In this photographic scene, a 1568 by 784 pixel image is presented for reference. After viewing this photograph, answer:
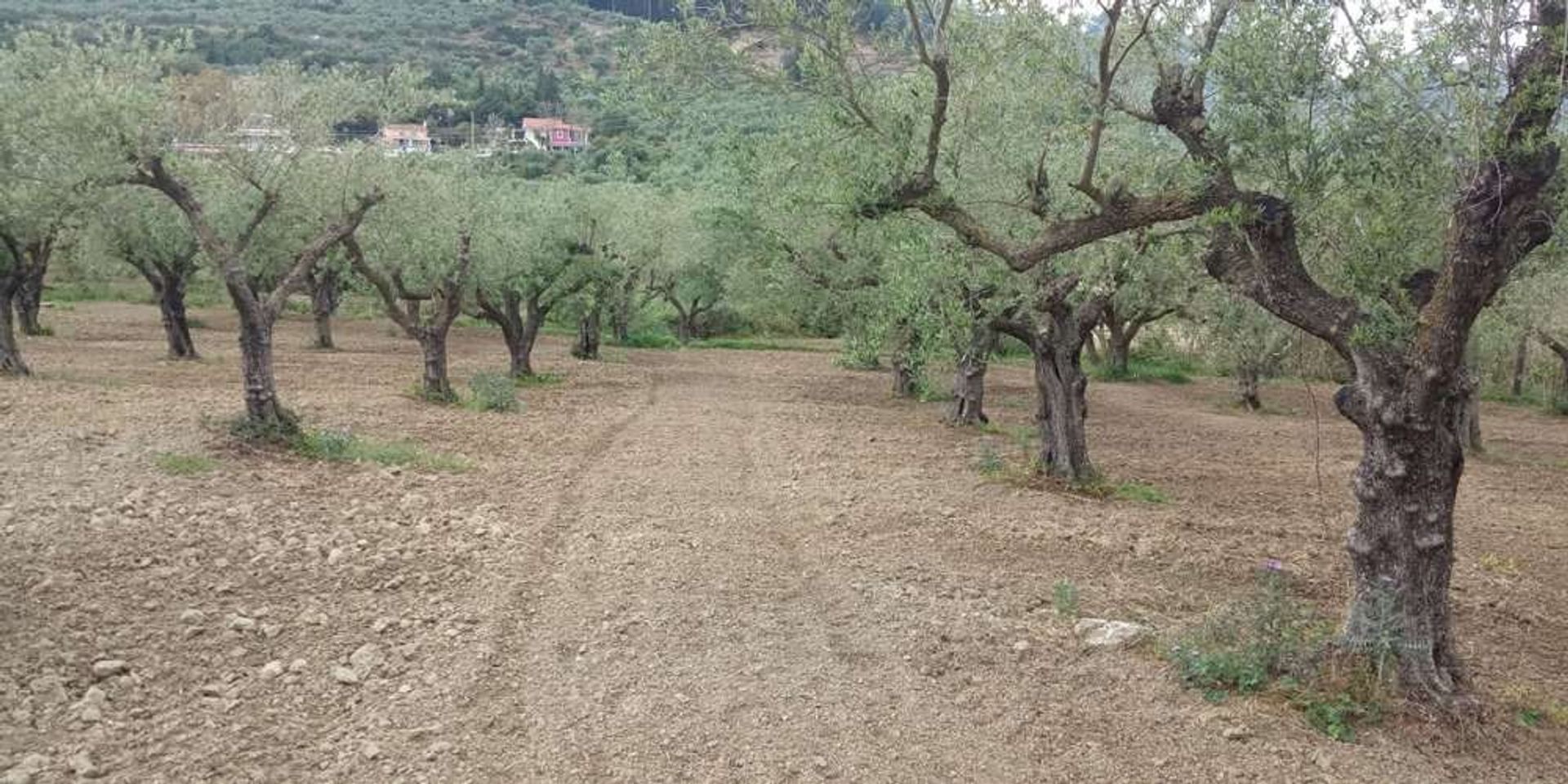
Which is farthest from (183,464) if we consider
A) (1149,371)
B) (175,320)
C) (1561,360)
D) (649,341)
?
(1561,360)

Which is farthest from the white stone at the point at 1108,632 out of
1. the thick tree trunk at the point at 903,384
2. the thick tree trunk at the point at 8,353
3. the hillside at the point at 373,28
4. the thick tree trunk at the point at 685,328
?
the hillside at the point at 373,28

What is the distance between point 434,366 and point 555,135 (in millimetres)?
59402

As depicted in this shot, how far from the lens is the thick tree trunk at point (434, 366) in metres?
19.1

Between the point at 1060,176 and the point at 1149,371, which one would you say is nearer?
the point at 1060,176

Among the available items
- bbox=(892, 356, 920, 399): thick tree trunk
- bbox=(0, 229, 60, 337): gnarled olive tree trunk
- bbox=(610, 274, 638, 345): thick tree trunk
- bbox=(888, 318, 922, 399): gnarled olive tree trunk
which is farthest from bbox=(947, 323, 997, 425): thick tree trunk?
bbox=(0, 229, 60, 337): gnarled olive tree trunk

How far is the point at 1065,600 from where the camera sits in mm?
7820

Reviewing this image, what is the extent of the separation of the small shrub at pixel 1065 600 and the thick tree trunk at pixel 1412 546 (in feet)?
6.83

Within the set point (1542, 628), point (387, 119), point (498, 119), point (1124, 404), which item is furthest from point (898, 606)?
point (498, 119)

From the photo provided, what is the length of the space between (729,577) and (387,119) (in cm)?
954

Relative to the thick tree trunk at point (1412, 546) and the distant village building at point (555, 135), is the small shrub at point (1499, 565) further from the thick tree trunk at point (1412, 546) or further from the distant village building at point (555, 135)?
the distant village building at point (555, 135)

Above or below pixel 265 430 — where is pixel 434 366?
above

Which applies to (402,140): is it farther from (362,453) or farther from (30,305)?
(30,305)

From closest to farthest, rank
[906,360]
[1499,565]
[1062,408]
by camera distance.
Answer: [1499,565]
[1062,408]
[906,360]

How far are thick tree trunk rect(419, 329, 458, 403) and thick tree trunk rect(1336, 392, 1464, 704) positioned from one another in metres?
16.2
